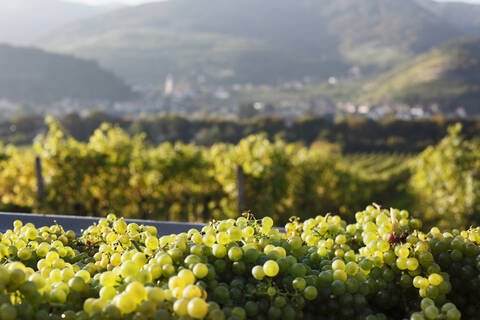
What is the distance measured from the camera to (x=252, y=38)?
160 m

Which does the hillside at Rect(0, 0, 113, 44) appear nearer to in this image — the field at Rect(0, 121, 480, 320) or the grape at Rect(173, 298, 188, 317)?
the field at Rect(0, 121, 480, 320)

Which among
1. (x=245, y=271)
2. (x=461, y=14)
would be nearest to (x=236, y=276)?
(x=245, y=271)

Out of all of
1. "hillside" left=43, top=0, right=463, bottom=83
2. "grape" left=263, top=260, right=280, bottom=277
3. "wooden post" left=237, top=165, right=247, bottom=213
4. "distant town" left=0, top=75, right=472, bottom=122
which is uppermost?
"hillside" left=43, top=0, right=463, bottom=83

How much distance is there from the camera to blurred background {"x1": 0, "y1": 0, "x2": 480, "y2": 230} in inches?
265

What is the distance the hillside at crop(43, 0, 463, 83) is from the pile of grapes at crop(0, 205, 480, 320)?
380 feet

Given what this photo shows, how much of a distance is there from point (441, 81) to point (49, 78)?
261ft

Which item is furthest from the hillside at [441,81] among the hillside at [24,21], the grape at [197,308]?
the hillside at [24,21]

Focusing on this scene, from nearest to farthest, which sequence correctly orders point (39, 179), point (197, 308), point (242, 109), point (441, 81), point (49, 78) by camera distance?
1. point (197, 308)
2. point (39, 179)
3. point (242, 109)
4. point (441, 81)
5. point (49, 78)

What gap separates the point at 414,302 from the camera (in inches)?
44.0

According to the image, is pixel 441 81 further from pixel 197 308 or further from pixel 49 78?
pixel 197 308

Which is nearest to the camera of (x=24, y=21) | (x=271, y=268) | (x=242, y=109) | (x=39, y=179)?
(x=271, y=268)

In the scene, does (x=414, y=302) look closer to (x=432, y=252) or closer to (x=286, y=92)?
(x=432, y=252)

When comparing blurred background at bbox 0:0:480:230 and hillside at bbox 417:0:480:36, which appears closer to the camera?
blurred background at bbox 0:0:480:230

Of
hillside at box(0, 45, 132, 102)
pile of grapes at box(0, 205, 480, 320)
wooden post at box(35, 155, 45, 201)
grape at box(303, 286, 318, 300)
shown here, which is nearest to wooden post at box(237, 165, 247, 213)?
wooden post at box(35, 155, 45, 201)
